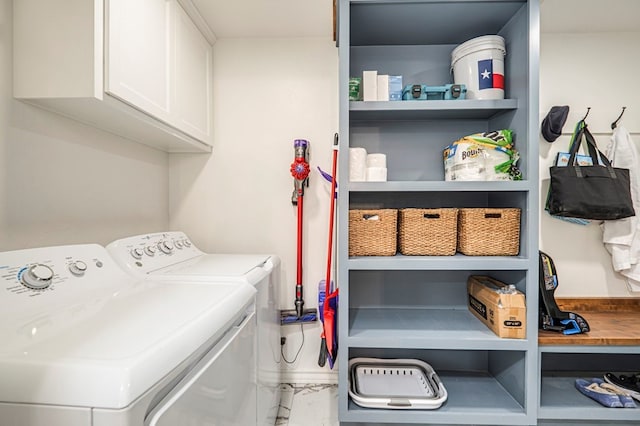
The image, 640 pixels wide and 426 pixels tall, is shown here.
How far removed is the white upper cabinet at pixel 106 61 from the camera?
3.44 feet

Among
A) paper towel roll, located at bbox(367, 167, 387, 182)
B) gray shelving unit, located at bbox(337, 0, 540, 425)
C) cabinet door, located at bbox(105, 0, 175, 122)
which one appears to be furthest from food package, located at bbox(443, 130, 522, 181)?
cabinet door, located at bbox(105, 0, 175, 122)

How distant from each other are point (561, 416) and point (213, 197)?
2.22 meters

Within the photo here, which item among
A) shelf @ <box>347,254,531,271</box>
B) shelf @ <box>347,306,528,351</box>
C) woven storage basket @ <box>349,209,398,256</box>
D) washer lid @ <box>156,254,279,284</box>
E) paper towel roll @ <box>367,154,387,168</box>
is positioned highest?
paper towel roll @ <box>367,154,387,168</box>

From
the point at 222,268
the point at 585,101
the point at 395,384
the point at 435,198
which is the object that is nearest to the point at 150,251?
the point at 222,268

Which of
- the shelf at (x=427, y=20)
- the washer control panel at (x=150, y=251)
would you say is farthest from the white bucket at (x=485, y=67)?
the washer control panel at (x=150, y=251)

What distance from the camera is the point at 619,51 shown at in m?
1.86

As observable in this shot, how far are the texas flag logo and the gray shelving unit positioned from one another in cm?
7

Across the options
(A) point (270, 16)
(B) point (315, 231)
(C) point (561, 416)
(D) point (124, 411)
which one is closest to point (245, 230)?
(B) point (315, 231)

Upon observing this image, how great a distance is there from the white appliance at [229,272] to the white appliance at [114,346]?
8cm

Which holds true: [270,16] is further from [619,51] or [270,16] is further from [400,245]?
[619,51]

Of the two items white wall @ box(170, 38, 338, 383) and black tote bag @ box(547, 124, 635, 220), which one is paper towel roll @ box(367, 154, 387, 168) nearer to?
white wall @ box(170, 38, 338, 383)

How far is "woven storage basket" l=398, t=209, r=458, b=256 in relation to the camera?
145cm

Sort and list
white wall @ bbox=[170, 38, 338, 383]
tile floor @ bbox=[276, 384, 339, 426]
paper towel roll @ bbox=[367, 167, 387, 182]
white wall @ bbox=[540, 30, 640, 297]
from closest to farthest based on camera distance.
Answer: paper towel roll @ bbox=[367, 167, 387, 182], tile floor @ bbox=[276, 384, 339, 426], white wall @ bbox=[540, 30, 640, 297], white wall @ bbox=[170, 38, 338, 383]

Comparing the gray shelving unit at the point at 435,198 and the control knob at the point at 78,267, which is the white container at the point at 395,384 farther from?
the control knob at the point at 78,267
